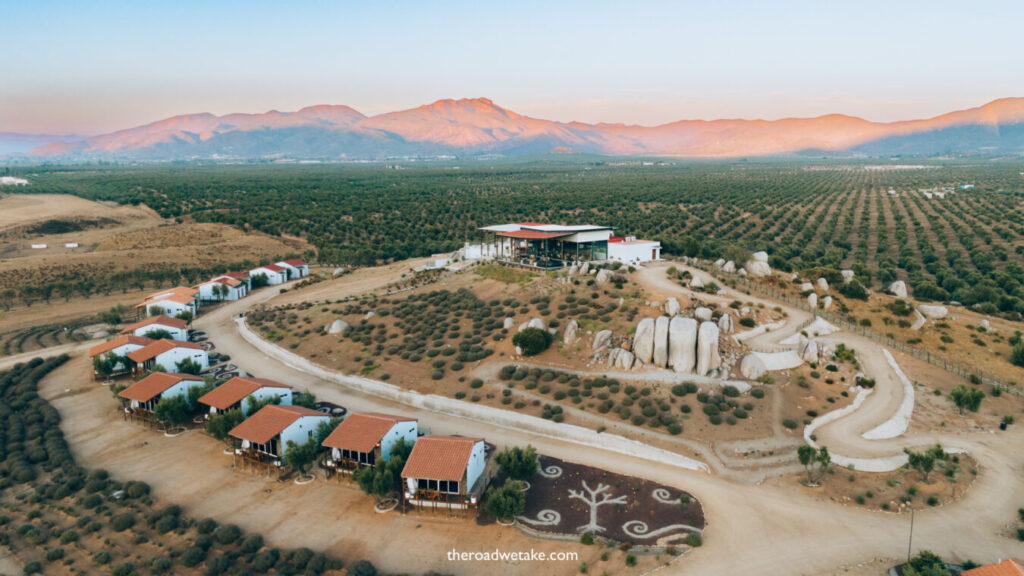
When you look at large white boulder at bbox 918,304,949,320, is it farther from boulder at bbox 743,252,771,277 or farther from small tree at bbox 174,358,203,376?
small tree at bbox 174,358,203,376

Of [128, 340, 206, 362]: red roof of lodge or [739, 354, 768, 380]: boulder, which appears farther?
[128, 340, 206, 362]: red roof of lodge

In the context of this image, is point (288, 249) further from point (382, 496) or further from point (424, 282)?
point (382, 496)

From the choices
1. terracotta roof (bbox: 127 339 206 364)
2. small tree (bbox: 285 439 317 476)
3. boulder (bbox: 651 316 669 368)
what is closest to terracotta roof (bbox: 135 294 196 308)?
terracotta roof (bbox: 127 339 206 364)

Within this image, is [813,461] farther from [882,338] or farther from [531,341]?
[882,338]

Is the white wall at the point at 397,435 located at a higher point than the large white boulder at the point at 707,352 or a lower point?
lower

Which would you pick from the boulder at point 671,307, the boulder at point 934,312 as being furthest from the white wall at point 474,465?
the boulder at point 934,312

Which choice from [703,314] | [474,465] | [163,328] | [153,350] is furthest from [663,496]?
[163,328]

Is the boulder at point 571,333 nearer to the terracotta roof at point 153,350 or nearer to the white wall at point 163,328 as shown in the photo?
the terracotta roof at point 153,350
